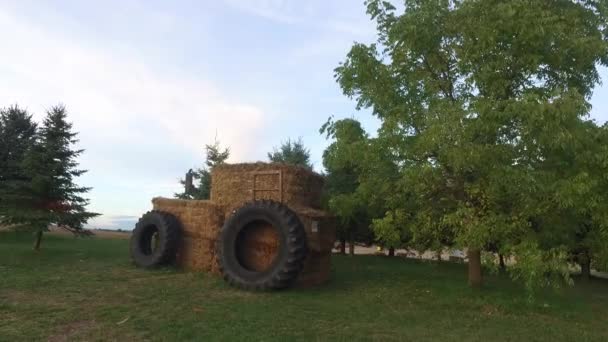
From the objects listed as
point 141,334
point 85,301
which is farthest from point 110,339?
point 85,301

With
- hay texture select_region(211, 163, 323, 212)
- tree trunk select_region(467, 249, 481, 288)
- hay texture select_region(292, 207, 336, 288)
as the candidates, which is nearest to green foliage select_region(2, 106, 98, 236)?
hay texture select_region(211, 163, 323, 212)

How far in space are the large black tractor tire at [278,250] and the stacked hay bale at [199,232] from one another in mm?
1405

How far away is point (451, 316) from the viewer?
905 cm

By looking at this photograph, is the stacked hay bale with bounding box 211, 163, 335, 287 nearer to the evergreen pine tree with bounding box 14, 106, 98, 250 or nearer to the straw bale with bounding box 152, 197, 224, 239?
the straw bale with bounding box 152, 197, 224, 239

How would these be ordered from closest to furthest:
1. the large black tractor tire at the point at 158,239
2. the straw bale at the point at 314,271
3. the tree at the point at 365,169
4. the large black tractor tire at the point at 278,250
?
the tree at the point at 365,169 < the large black tractor tire at the point at 278,250 < the straw bale at the point at 314,271 < the large black tractor tire at the point at 158,239

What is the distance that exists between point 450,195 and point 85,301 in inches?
308

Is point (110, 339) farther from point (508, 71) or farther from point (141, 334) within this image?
point (508, 71)

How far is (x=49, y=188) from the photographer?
17.6 metres

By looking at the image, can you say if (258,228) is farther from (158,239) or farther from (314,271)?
(158,239)

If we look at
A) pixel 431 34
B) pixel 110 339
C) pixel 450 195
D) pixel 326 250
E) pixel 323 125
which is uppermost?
pixel 431 34

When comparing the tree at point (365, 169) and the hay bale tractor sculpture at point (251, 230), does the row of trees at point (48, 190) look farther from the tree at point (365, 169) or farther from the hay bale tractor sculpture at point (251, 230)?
the tree at point (365, 169)

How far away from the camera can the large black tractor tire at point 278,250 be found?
11117mm

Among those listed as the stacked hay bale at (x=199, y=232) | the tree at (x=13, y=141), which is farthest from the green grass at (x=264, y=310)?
the tree at (x=13, y=141)

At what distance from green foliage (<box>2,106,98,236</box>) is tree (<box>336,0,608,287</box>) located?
11.9 m
